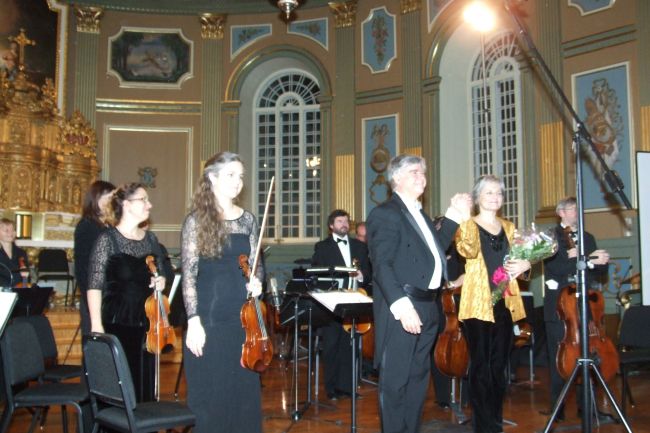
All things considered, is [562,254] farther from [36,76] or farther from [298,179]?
[36,76]

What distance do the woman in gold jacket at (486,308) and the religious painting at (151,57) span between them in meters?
10.5

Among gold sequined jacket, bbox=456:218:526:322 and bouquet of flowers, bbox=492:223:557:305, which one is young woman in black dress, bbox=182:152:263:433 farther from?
bouquet of flowers, bbox=492:223:557:305

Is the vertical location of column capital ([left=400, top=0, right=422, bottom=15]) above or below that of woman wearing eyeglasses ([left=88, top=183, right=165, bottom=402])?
above

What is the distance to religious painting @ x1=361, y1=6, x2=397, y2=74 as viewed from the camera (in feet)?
41.0

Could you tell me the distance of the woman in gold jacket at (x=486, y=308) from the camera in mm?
4523

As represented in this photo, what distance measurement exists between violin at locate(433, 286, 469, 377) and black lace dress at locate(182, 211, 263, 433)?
1.95 meters

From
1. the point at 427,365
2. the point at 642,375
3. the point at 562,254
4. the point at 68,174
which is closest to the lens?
the point at 427,365

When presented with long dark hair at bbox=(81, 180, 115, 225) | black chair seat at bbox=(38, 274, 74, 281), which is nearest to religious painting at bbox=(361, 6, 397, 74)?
black chair seat at bbox=(38, 274, 74, 281)

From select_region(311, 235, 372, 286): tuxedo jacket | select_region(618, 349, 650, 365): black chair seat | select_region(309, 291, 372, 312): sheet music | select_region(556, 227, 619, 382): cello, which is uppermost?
select_region(311, 235, 372, 286): tuxedo jacket

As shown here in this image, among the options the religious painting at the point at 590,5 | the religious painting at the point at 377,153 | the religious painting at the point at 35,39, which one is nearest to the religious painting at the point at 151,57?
the religious painting at the point at 35,39

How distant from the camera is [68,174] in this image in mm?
13039

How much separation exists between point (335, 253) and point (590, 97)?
15.4 ft

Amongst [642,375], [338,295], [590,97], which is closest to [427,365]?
[338,295]

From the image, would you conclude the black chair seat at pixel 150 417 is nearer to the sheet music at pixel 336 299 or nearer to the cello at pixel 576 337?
the sheet music at pixel 336 299
